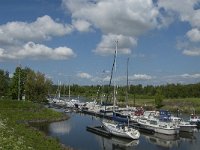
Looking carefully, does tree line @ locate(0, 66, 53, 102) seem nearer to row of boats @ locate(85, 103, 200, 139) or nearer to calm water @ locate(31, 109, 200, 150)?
row of boats @ locate(85, 103, 200, 139)

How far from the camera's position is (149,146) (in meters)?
71.4

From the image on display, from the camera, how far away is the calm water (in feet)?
227

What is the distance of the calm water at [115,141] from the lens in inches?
2726

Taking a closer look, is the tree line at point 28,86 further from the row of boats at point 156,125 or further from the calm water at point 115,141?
the calm water at point 115,141

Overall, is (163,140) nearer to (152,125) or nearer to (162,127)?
(162,127)

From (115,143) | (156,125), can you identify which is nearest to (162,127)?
(156,125)

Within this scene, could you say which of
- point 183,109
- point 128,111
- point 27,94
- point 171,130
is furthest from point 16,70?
point 171,130

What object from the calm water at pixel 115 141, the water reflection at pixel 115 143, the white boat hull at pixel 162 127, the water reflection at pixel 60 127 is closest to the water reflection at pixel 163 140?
the calm water at pixel 115 141

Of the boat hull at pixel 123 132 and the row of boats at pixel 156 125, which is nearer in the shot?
the boat hull at pixel 123 132

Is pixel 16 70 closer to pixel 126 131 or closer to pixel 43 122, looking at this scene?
pixel 43 122

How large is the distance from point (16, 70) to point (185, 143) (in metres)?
99.8

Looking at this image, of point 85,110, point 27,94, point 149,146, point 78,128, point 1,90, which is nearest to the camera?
point 149,146

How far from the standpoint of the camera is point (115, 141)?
2953 inches

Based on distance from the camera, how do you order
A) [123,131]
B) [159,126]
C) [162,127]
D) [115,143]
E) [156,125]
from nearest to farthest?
[115,143], [123,131], [162,127], [159,126], [156,125]
